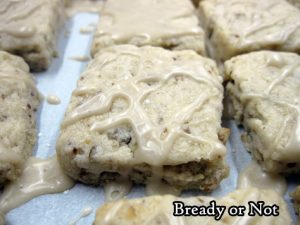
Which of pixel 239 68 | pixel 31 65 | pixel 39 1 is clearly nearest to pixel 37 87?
pixel 31 65

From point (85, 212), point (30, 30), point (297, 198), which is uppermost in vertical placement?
point (30, 30)

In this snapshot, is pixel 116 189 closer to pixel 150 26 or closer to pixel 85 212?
pixel 85 212

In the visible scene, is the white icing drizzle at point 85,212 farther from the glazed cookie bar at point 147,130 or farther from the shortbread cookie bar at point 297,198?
the shortbread cookie bar at point 297,198

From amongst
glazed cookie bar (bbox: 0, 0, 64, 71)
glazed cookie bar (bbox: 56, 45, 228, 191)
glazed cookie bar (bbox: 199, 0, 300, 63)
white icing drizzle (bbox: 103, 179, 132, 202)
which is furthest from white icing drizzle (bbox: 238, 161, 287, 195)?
glazed cookie bar (bbox: 0, 0, 64, 71)

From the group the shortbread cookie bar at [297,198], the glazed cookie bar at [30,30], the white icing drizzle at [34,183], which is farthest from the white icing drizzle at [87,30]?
the shortbread cookie bar at [297,198]

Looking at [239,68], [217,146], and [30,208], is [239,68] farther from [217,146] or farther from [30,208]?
[30,208]

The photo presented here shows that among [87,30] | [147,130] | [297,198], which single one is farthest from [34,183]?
[87,30]
